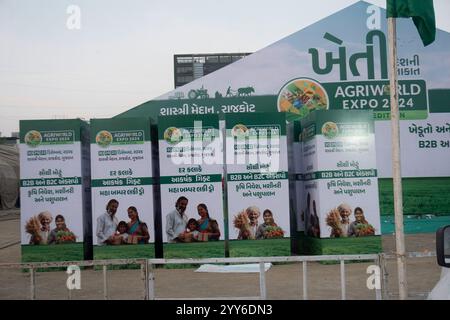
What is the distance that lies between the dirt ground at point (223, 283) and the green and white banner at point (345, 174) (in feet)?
2.82

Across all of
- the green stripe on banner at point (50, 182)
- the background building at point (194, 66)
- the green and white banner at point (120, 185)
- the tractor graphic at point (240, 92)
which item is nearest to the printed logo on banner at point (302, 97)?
the tractor graphic at point (240, 92)

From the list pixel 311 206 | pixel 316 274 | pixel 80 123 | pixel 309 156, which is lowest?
pixel 316 274

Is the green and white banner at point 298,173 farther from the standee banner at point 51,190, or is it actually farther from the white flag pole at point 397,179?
the white flag pole at point 397,179

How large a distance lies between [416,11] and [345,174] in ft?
18.8

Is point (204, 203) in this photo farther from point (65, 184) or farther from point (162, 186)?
point (65, 184)

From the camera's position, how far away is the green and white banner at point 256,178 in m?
11.9

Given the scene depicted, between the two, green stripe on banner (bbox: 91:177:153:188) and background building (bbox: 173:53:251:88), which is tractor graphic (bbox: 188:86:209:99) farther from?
green stripe on banner (bbox: 91:177:153:188)

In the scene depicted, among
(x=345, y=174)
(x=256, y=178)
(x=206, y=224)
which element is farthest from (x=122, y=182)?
(x=345, y=174)

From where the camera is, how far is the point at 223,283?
9820 millimetres

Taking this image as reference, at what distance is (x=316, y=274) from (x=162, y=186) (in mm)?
3611

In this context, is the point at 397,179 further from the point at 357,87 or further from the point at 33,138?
the point at 357,87

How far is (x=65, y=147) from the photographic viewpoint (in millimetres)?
12016

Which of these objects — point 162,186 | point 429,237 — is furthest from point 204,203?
point 429,237

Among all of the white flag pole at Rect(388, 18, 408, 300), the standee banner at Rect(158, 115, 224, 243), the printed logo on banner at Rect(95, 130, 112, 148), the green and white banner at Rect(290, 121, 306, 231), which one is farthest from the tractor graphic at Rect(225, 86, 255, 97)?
the white flag pole at Rect(388, 18, 408, 300)
